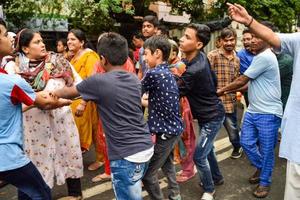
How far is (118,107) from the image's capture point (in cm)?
272

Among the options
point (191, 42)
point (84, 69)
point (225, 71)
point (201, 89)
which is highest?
point (191, 42)

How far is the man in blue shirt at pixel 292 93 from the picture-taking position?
105 inches

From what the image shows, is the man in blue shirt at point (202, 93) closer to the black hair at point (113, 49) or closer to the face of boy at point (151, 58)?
→ the face of boy at point (151, 58)

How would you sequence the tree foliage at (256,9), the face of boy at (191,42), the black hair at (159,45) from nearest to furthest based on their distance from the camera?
the black hair at (159,45) → the face of boy at (191,42) → the tree foliage at (256,9)

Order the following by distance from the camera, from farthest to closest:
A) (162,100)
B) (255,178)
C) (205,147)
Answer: (255,178) → (205,147) → (162,100)

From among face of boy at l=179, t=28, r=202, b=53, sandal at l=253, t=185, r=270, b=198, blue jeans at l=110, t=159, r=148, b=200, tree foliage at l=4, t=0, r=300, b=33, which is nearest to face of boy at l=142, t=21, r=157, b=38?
tree foliage at l=4, t=0, r=300, b=33

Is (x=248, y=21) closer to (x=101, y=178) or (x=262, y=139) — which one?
(x=262, y=139)

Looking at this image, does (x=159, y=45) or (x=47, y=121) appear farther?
(x=47, y=121)

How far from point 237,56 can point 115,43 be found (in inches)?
124

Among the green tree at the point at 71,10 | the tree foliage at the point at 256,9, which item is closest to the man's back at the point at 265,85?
the green tree at the point at 71,10

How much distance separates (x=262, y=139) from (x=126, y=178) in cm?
188

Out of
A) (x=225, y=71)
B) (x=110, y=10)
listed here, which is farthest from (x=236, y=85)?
(x=110, y=10)

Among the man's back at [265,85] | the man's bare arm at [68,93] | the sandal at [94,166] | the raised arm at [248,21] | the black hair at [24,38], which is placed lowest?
the sandal at [94,166]

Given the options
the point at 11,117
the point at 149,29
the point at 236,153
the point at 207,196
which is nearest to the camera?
the point at 11,117
